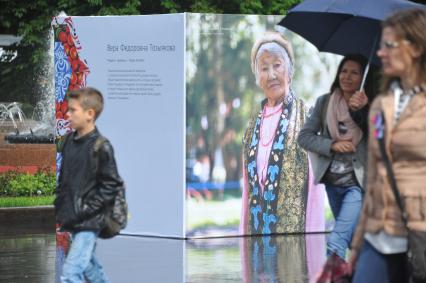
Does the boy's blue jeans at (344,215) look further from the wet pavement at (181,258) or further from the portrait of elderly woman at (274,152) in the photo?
the portrait of elderly woman at (274,152)

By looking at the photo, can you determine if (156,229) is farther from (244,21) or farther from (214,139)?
(244,21)

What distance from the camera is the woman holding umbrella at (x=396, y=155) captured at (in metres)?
4.78

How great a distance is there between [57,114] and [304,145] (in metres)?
6.25

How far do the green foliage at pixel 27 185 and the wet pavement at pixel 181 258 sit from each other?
398 centimetres

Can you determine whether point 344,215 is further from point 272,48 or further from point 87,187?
point 272,48

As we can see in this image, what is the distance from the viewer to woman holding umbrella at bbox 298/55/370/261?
8133 mm

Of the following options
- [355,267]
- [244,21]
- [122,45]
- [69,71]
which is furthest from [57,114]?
[355,267]

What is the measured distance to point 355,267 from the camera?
5109mm

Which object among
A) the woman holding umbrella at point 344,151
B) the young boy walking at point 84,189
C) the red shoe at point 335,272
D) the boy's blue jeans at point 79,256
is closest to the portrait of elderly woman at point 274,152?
the woman holding umbrella at point 344,151

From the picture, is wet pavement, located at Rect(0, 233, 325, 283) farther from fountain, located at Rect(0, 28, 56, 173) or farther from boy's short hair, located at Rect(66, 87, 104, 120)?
fountain, located at Rect(0, 28, 56, 173)

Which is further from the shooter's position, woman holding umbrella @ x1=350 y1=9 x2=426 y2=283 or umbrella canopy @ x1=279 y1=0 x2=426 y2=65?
umbrella canopy @ x1=279 y1=0 x2=426 y2=65

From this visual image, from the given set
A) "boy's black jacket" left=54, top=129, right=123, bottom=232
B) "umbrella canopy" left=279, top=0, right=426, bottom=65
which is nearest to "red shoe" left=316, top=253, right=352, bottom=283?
"boy's black jacket" left=54, top=129, right=123, bottom=232

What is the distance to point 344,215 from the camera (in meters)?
8.23

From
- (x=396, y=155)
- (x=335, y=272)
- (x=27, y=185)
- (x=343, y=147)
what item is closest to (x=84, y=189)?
(x=343, y=147)
